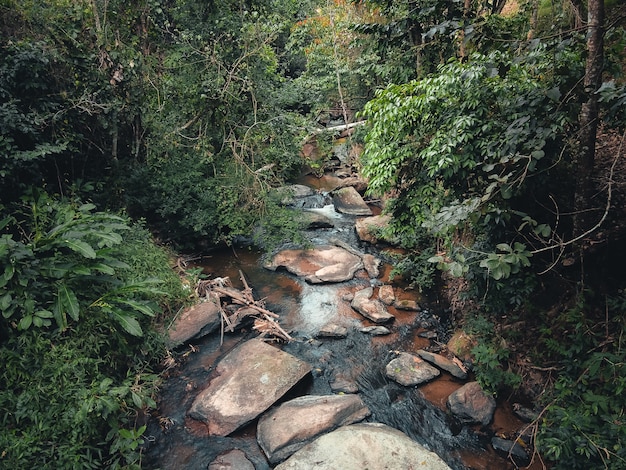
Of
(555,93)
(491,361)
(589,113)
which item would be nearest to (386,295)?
(491,361)

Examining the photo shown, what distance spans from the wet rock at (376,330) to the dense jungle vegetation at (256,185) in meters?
1.38

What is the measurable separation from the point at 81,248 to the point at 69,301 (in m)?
0.67

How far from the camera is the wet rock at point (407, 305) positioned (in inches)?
293

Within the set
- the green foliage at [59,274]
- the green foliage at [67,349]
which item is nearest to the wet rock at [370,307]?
the green foliage at [67,349]

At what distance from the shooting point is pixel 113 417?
3.90 meters

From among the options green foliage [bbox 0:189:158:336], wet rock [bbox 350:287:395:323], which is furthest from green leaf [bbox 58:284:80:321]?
wet rock [bbox 350:287:395:323]

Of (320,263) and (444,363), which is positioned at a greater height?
(320,263)

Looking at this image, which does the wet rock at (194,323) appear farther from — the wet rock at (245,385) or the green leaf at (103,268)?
the green leaf at (103,268)

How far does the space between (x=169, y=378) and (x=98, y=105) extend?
513 cm

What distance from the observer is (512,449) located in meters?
4.39

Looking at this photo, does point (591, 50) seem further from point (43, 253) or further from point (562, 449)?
point (43, 253)

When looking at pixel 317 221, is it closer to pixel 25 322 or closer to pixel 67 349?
pixel 67 349

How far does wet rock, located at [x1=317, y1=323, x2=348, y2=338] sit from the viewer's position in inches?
268

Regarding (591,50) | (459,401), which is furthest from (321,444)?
(591,50)
